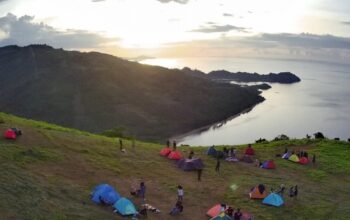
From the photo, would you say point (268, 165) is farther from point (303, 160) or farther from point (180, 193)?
point (180, 193)

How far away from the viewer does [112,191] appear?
33031 mm

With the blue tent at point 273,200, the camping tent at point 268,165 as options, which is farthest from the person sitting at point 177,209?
the camping tent at point 268,165

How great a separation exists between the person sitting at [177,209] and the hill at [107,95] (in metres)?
85.5

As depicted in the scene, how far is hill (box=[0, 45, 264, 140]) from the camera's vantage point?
133 m

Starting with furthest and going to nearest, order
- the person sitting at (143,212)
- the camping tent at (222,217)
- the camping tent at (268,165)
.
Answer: the camping tent at (268,165), the person sitting at (143,212), the camping tent at (222,217)

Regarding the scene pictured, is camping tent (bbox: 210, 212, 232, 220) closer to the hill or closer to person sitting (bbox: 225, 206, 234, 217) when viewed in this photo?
person sitting (bbox: 225, 206, 234, 217)

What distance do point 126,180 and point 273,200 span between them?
41.5 ft

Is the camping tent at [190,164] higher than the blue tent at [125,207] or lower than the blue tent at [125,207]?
higher

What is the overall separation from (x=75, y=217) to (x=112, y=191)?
4.36m

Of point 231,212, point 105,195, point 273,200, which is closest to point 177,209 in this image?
point 231,212

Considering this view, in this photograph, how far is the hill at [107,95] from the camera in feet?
436

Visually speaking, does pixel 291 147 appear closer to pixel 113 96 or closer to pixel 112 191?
pixel 112 191

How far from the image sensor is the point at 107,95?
149125mm

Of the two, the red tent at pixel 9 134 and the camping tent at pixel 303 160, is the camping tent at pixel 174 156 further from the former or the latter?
the red tent at pixel 9 134
